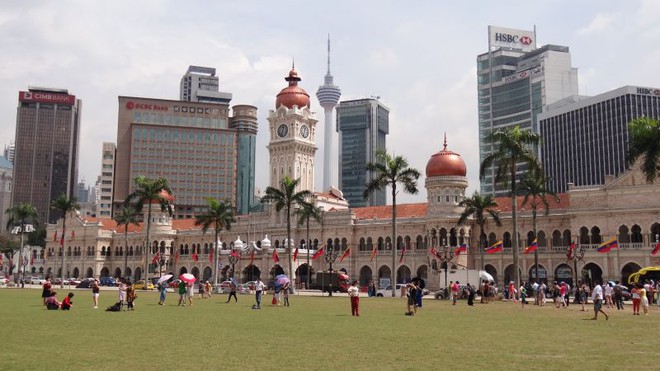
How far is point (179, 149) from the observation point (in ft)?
597

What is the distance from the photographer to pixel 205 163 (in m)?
185

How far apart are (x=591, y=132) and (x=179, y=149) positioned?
350 ft

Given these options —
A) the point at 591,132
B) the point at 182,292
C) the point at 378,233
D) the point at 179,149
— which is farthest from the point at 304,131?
the point at 591,132

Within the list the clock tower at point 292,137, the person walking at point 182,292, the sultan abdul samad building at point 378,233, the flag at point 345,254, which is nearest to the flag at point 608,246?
the sultan abdul samad building at point 378,233

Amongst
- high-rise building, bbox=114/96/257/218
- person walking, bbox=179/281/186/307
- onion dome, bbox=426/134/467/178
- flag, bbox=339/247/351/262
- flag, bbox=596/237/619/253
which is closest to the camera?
person walking, bbox=179/281/186/307

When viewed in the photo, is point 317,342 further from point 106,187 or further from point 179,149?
point 106,187

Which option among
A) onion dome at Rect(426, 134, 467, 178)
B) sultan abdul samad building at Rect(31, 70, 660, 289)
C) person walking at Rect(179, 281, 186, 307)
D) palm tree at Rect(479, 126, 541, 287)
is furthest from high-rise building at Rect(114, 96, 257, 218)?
person walking at Rect(179, 281, 186, 307)

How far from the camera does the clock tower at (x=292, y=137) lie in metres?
99.3

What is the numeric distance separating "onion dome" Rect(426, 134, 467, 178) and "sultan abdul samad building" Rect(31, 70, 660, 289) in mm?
115

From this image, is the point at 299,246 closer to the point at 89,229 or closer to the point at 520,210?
the point at 520,210

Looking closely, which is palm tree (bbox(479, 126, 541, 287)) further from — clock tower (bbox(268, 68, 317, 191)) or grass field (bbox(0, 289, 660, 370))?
clock tower (bbox(268, 68, 317, 191))

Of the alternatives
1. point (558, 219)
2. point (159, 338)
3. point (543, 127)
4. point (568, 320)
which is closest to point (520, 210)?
point (558, 219)

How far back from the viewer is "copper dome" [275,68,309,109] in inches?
3984

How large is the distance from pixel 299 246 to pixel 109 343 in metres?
72.3
